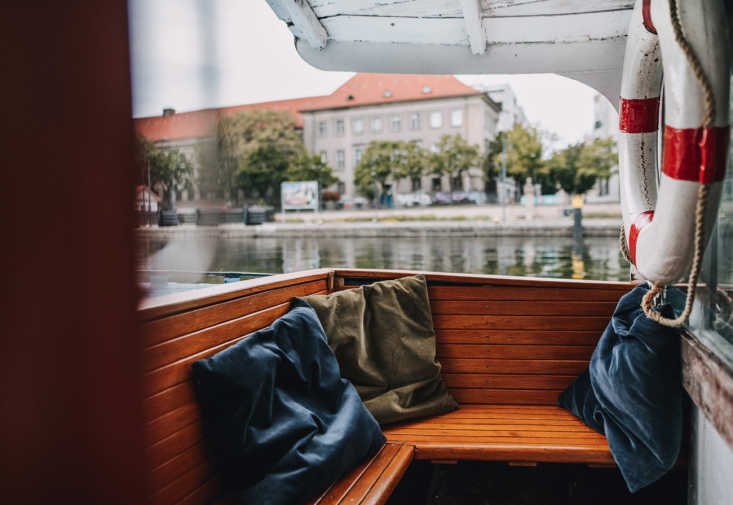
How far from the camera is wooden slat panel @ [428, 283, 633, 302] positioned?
72.4 inches

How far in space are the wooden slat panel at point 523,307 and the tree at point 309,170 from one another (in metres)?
34.4

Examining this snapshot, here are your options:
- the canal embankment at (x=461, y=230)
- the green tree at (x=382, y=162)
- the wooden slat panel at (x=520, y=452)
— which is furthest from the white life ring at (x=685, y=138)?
the green tree at (x=382, y=162)

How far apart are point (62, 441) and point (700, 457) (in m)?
1.57

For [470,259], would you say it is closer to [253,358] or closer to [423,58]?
[423,58]

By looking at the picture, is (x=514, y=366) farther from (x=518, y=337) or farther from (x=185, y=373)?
(x=185, y=373)

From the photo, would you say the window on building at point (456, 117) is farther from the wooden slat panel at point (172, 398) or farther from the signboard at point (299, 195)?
the wooden slat panel at point (172, 398)

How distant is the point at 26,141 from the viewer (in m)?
0.30

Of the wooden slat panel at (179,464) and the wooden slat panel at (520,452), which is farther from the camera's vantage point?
the wooden slat panel at (520,452)

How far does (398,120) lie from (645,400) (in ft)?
124

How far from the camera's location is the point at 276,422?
1280 mm

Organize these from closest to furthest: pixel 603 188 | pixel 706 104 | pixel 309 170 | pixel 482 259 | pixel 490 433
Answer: pixel 706 104 < pixel 490 433 < pixel 482 259 < pixel 309 170 < pixel 603 188

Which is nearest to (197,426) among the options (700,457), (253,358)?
(253,358)

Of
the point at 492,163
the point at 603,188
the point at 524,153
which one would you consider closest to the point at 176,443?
the point at 524,153

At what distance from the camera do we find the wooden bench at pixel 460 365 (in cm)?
117
